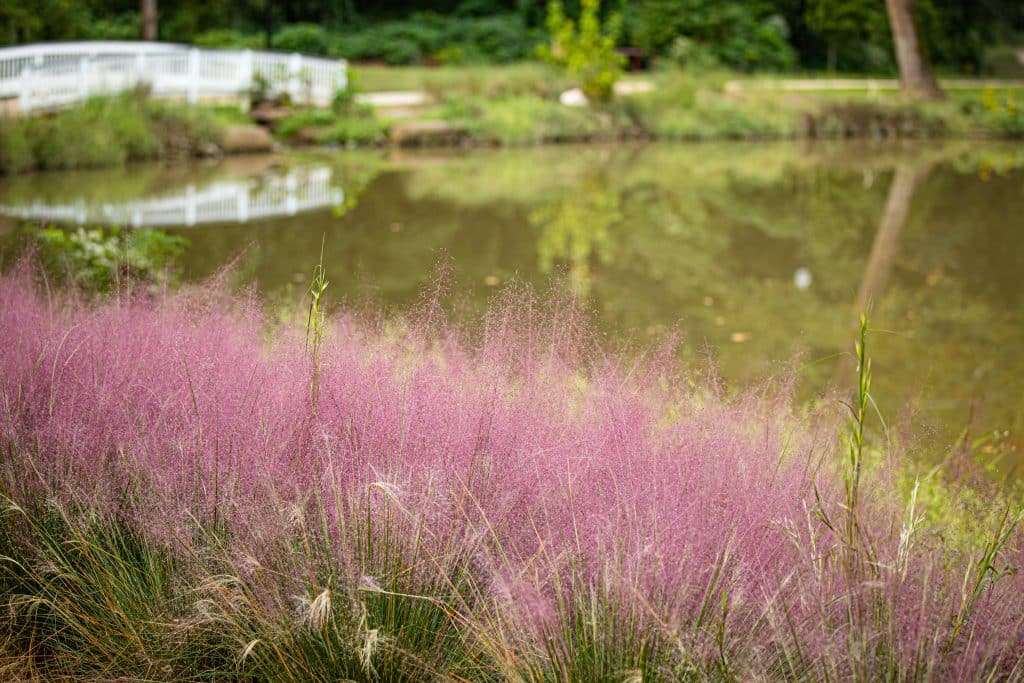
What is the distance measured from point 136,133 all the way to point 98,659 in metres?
16.3

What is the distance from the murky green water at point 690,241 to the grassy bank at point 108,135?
0.74 metres

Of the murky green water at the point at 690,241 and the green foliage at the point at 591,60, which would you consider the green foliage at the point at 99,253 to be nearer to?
the murky green water at the point at 690,241

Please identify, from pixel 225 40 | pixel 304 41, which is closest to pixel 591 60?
pixel 225 40

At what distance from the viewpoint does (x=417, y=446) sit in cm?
256

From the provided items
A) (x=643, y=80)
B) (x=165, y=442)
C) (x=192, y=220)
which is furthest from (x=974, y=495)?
(x=643, y=80)

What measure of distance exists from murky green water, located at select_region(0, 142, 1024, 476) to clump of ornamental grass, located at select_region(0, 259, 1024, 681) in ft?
1.58

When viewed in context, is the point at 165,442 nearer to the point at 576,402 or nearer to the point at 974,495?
the point at 576,402

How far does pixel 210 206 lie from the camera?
1279cm

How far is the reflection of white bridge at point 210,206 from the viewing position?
37.6ft

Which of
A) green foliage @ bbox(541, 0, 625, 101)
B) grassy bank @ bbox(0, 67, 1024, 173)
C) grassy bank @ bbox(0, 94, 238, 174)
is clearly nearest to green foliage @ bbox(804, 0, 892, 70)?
grassy bank @ bbox(0, 67, 1024, 173)

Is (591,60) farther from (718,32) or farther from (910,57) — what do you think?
(718,32)

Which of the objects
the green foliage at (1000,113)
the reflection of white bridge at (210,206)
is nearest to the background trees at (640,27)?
the green foliage at (1000,113)

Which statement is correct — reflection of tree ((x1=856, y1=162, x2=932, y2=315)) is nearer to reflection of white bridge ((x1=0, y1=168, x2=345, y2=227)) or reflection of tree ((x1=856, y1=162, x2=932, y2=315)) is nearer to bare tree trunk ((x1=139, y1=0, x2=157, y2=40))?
reflection of white bridge ((x1=0, y1=168, x2=345, y2=227))

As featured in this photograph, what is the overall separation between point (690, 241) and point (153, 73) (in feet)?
40.7
